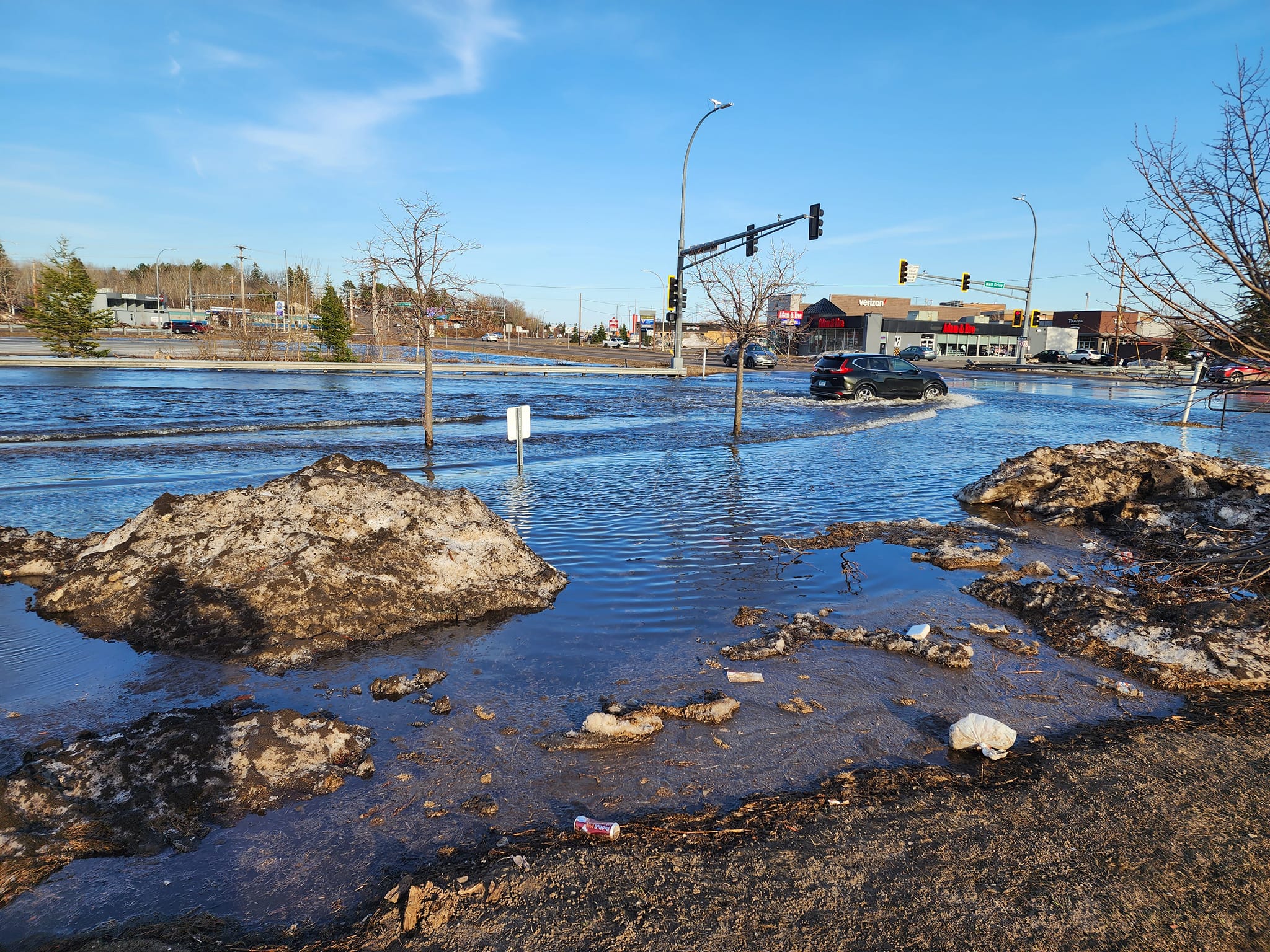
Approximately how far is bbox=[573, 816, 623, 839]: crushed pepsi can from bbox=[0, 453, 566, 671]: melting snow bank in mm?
2687

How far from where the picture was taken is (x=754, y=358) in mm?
51562

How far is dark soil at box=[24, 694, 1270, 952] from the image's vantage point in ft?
8.64

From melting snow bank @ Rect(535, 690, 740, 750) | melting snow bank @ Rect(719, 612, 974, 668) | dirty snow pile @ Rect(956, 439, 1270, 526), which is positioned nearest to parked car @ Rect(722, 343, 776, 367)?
dirty snow pile @ Rect(956, 439, 1270, 526)

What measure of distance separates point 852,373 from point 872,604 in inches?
945

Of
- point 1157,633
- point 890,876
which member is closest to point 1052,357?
point 1157,633

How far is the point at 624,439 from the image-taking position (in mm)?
17609

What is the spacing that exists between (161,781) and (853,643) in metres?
4.31

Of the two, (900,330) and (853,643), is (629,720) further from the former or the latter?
(900,330)

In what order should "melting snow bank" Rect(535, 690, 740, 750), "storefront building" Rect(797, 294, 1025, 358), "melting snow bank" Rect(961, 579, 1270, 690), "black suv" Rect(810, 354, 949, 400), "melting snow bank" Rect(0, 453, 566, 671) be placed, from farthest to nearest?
"storefront building" Rect(797, 294, 1025, 358), "black suv" Rect(810, 354, 949, 400), "melting snow bank" Rect(0, 453, 566, 671), "melting snow bank" Rect(961, 579, 1270, 690), "melting snow bank" Rect(535, 690, 740, 750)

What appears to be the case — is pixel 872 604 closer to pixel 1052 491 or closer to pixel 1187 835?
pixel 1187 835

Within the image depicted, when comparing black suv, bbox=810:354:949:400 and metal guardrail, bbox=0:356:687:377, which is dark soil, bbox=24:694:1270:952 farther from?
metal guardrail, bbox=0:356:687:377

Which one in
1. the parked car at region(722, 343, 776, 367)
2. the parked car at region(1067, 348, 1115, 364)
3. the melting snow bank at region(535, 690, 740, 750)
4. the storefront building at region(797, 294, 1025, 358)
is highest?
the storefront building at region(797, 294, 1025, 358)

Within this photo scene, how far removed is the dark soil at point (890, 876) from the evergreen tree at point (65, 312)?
39459 mm

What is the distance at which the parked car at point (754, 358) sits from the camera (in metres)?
51.4
